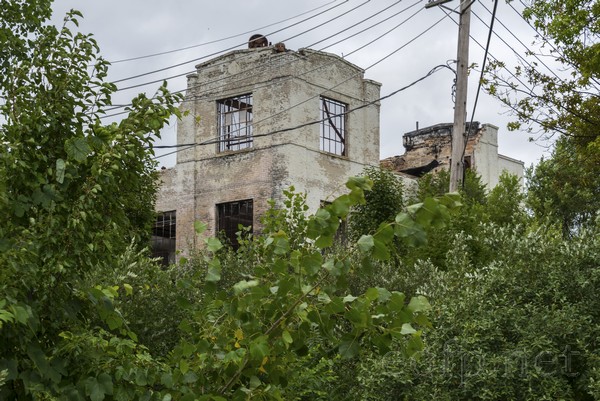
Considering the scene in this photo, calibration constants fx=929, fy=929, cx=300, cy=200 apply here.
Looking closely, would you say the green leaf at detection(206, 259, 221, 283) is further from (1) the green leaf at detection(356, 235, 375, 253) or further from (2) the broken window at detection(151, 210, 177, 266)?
(2) the broken window at detection(151, 210, 177, 266)

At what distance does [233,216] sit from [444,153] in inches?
467

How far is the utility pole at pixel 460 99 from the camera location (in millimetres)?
18188

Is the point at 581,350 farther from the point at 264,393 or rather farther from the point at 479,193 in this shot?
the point at 479,193

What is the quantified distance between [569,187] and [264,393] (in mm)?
27336

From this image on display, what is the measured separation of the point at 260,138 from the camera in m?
25.2

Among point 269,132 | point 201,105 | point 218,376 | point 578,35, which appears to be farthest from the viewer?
point 201,105

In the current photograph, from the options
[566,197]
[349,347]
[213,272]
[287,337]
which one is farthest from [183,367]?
[566,197]

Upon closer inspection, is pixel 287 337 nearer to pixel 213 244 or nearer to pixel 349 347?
pixel 349 347

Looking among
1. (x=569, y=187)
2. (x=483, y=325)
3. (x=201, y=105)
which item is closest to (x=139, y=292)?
(x=483, y=325)

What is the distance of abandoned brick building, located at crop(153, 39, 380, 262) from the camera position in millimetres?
24906

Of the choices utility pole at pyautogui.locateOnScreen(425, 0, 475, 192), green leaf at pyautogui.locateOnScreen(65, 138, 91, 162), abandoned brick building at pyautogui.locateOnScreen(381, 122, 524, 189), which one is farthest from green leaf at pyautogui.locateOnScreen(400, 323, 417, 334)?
abandoned brick building at pyautogui.locateOnScreen(381, 122, 524, 189)

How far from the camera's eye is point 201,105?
26812 millimetres

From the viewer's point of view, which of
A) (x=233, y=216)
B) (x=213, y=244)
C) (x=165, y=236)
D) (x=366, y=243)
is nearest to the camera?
(x=366, y=243)

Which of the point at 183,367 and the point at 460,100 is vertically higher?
the point at 460,100
